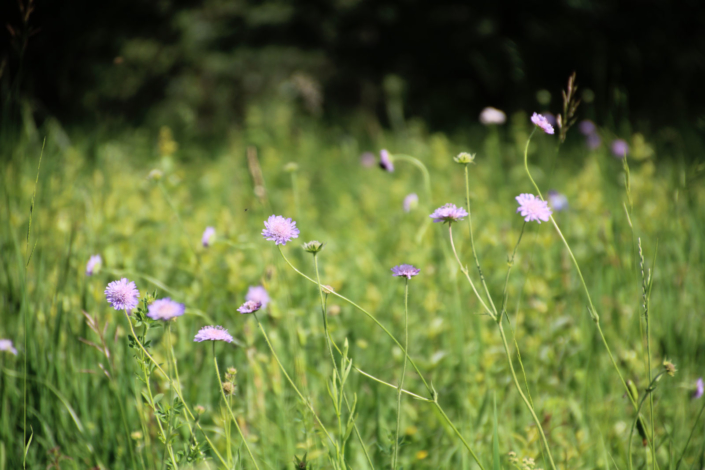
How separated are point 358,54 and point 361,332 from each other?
446cm

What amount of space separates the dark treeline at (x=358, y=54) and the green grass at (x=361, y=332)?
2.38 metres

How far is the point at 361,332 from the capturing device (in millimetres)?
1397

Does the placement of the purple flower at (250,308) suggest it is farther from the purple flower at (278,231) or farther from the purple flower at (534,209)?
the purple flower at (534,209)

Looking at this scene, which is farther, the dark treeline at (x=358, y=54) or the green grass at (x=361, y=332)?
the dark treeline at (x=358, y=54)

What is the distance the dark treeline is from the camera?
13.8 feet

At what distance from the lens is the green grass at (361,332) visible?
0.95 meters

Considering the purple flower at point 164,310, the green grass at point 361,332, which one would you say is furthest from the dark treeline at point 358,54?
the purple flower at point 164,310

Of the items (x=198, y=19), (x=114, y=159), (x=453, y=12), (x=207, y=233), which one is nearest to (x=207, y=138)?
(x=198, y=19)

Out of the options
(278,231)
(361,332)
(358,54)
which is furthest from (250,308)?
(358,54)

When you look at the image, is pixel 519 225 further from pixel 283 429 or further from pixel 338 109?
Answer: pixel 338 109

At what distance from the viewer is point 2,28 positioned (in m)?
3.39

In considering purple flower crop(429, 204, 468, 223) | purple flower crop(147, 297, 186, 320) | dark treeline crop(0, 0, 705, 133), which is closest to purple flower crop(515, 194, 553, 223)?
purple flower crop(429, 204, 468, 223)

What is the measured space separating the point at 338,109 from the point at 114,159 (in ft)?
9.75

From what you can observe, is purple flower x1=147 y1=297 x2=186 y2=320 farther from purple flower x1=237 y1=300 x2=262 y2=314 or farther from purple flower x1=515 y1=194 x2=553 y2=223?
purple flower x1=515 y1=194 x2=553 y2=223
